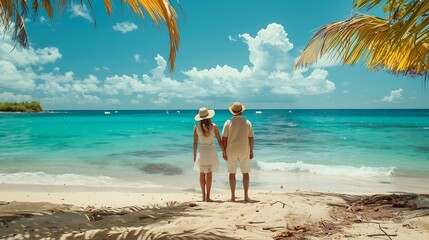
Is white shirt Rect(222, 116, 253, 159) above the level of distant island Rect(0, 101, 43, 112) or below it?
below

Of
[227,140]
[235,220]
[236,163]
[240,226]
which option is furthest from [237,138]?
[240,226]

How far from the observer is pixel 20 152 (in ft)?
47.5

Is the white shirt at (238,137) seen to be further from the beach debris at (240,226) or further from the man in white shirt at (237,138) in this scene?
the beach debris at (240,226)

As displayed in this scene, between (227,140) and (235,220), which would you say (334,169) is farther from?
(235,220)

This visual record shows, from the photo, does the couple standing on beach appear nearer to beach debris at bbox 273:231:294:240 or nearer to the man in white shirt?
the man in white shirt

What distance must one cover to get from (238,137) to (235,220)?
63.1 inches

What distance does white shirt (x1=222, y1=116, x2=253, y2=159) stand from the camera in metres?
5.16

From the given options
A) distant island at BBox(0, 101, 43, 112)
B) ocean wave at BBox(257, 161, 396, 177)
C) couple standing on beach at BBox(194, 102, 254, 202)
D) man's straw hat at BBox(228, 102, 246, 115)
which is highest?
distant island at BBox(0, 101, 43, 112)

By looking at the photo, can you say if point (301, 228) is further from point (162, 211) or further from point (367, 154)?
point (367, 154)

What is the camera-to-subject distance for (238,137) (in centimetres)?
516

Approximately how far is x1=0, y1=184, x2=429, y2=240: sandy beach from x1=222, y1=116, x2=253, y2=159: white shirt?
85cm

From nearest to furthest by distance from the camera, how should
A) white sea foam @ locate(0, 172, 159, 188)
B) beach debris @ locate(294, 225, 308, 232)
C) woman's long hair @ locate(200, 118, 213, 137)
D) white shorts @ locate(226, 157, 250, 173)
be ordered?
beach debris @ locate(294, 225, 308, 232) < woman's long hair @ locate(200, 118, 213, 137) < white shorts @ locate(226, 157, 250, 173) < white sea foam @ locate(0, 172, 159, 188)

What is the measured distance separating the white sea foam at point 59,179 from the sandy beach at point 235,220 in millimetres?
2911

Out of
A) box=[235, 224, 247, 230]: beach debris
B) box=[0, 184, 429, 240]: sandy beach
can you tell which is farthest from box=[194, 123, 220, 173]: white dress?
box=[235, 224, 247, 230]: beach debris
